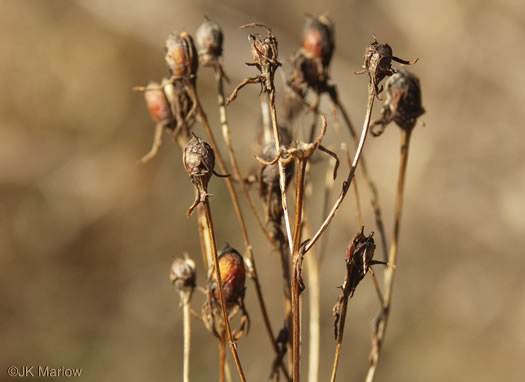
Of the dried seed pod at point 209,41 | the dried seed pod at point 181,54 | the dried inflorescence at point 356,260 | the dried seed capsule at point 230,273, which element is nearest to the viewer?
the dried inflorescence at point 356,260

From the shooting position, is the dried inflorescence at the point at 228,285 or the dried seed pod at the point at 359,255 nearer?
the dried seed pod at the point at 359,255

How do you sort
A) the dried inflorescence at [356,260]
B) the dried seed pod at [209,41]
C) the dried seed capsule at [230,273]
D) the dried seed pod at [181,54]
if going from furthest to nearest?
the dried seed pod at [209,41] → the dried seed pod at [181,54] → the dried seed capsule at [230,273] → the dried inflorescence at [356,260]

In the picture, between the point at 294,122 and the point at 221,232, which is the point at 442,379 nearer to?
the point at 221,232

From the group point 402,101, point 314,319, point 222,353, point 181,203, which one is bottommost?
point 222,353

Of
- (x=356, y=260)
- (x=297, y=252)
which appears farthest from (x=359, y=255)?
(x=297, y=252)

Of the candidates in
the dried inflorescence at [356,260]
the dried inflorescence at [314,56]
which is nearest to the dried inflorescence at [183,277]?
the dried inflorescence at [356,260]

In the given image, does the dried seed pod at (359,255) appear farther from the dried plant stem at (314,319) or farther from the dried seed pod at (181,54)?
the dried seed pod at (181,54)

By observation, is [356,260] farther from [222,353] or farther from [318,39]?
[318,39]
